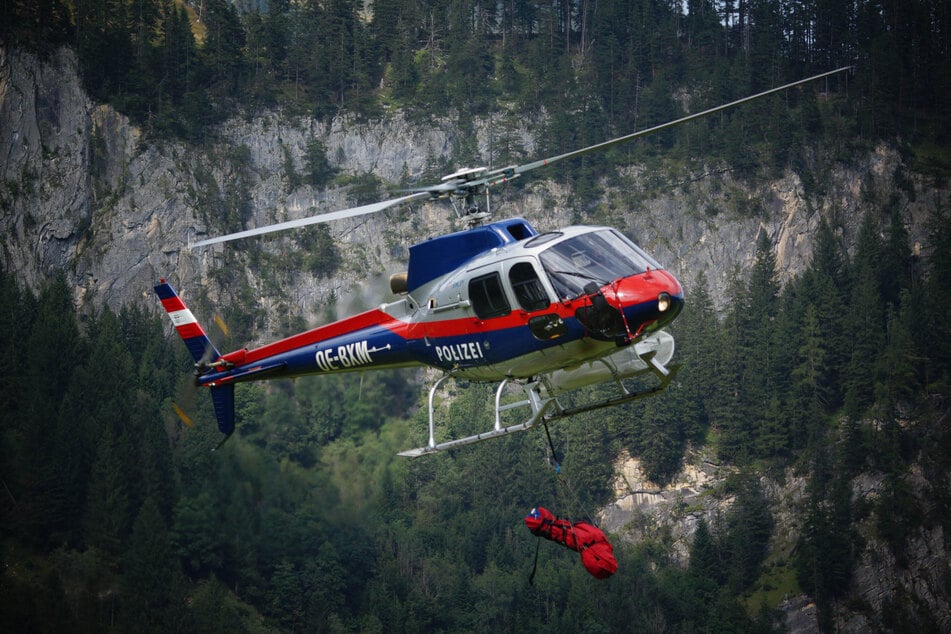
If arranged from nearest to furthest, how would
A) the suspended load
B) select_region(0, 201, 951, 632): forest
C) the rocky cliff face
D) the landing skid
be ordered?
the suspended load
the landing skid
select_region(0, 201, 951, 632): forest
the rocky cliff face

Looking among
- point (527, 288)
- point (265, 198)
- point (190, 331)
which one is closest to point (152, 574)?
point (190, 331)

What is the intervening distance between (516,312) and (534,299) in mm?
429

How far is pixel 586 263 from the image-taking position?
812 inches

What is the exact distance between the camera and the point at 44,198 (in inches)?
3720

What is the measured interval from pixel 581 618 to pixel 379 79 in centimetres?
5697

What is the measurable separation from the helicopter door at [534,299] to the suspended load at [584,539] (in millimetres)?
3207

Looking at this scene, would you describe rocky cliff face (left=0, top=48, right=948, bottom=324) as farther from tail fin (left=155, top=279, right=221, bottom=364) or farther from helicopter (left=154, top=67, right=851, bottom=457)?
helicopter (left=154, top=67, right=851, bottom=457)

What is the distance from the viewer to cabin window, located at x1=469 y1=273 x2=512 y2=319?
69.4ft

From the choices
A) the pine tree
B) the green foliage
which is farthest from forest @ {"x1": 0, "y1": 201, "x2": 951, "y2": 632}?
the green foliage

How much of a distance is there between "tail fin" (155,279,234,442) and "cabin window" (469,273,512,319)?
7281 mm

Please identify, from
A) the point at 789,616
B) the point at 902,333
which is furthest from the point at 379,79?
the point at 789,616

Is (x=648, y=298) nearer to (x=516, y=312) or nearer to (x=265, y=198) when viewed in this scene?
(x=516, y=312)

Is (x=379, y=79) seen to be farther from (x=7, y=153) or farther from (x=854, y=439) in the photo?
(x=854, y=439)

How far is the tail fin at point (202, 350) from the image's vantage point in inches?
1049
